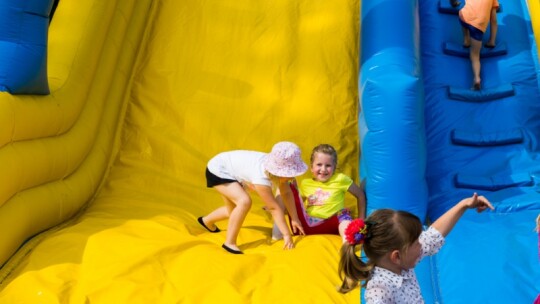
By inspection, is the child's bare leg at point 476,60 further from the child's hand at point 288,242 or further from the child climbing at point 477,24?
the child's hand at point 288,242

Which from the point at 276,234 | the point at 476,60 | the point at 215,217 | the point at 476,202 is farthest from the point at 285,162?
the point at 476,60

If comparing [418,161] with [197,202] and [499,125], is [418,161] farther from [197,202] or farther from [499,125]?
[197,202]

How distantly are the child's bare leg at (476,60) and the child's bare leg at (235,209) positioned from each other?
5.38 ft

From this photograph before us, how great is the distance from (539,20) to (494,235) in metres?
1.81

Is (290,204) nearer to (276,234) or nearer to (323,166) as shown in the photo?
(276,234)

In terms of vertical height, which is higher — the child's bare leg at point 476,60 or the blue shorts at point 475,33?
the blue shorts at point 475,33

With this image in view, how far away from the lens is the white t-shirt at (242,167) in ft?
10.7

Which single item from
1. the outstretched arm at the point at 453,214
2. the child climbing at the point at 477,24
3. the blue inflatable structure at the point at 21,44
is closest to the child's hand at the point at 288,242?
the outstretched arm at the point at 453,214

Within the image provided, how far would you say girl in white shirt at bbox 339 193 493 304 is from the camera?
76.7 inches

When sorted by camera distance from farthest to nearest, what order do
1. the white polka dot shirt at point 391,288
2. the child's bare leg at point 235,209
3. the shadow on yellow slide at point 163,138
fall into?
the child's bare leg at point 235,209 < the shadow on yellow slide at point 163,138 < the white polka dot shirt at point 391,288

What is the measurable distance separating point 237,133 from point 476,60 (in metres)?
1.49

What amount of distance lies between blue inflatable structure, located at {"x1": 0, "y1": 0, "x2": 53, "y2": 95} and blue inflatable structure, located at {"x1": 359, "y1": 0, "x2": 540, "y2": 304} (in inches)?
63.7

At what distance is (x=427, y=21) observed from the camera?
4.52 metres

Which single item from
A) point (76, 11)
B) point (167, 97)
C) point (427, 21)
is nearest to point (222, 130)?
point (167, 97)
